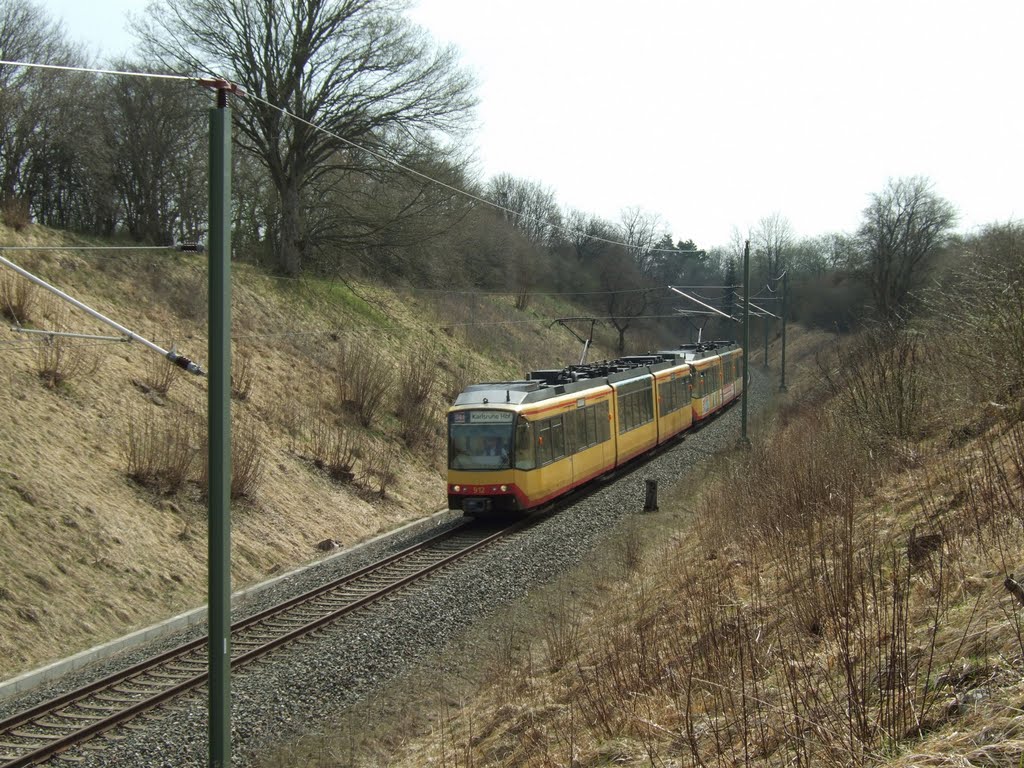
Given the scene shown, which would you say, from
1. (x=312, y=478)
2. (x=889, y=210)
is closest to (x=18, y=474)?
(x=312, y=478)

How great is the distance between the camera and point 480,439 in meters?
17.9

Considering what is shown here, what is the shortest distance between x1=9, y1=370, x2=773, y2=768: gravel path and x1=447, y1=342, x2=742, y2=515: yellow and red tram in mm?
1045

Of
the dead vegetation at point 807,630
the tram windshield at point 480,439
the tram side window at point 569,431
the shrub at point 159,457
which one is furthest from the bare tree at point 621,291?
the dead vegetation at point 807,630

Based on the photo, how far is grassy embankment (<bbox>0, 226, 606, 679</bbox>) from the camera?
12508 millimetres

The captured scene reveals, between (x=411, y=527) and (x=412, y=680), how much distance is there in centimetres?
893

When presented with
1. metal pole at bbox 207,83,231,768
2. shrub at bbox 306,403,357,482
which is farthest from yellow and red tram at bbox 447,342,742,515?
metal pole at bbox 207,83,231,768

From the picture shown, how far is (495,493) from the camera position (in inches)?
693

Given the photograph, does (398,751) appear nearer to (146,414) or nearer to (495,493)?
(495,493)

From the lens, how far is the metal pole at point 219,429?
22.5 feet

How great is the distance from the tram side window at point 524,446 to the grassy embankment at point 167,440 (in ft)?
12.0

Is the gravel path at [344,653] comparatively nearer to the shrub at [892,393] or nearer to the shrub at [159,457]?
the shrub at [159,457]

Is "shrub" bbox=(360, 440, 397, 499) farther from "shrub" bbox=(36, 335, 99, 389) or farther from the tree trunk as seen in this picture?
the tree trunk

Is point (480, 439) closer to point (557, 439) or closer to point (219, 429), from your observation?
point (557, 439)

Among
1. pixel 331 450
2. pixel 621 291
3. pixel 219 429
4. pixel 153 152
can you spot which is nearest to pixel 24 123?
pixel 153 152
